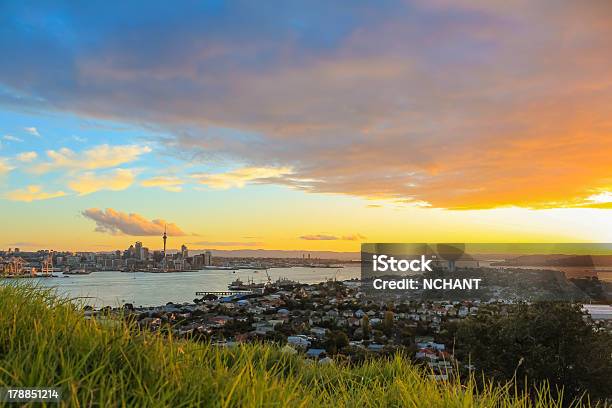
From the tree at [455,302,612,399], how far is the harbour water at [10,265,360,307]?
1072cm

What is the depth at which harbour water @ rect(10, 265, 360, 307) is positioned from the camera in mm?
6338

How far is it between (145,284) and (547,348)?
1441cm

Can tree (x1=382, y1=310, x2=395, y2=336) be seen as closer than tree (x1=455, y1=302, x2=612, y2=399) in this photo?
No

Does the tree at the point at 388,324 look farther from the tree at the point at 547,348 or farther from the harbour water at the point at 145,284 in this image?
the harbour water at the point at 145,284

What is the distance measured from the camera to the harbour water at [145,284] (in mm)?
A: 6338

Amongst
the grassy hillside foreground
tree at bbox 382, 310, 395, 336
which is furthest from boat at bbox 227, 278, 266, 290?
the grassy hillside foreground

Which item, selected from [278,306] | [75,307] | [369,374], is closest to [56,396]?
[75,307]

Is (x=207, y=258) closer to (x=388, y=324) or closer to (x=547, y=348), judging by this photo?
(x=388, y=324)

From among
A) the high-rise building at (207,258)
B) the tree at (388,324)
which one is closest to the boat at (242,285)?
the high-rise building at (207,258)

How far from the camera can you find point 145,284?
2150cm

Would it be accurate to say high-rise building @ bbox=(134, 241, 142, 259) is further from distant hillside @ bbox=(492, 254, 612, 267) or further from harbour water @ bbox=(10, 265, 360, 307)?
distant hillside @ bbox=(492, 254, 612, 267)

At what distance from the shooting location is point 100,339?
4273 mm

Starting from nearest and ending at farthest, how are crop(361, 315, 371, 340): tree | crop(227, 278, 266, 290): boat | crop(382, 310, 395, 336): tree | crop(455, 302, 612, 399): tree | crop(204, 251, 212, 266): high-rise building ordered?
crop(455, 302, 612, 399): tree
crop(361, 315, 371, 340): tree
crop(382, 310, 395, 336): tree
crop(227, 278, 266, 290): boat
crop(204, 251, 212, 266): high-rise building

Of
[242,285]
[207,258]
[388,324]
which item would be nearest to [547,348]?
[388,324]
